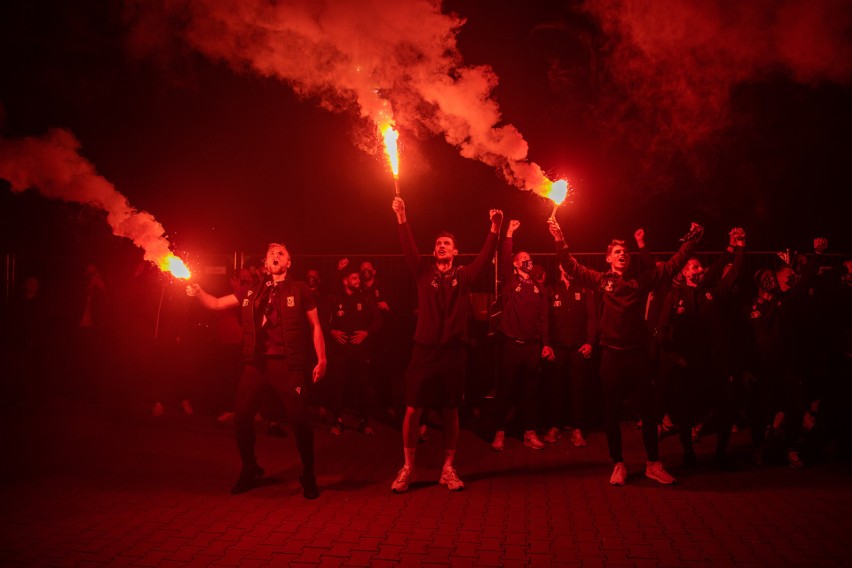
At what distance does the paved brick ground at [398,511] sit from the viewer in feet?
15.9

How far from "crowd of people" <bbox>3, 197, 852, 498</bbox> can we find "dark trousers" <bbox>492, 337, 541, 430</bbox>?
0.02 metres

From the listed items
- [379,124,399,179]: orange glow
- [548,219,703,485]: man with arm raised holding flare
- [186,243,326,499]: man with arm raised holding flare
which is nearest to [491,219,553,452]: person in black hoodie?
[548,219,703,485]: man with arm raised holding flare

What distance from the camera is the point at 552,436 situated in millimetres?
8734

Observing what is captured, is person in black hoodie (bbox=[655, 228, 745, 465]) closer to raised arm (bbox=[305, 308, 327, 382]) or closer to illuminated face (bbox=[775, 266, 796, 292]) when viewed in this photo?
illuminated face (bbox=[775, 266, 796, 292])

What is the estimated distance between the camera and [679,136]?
471 inches

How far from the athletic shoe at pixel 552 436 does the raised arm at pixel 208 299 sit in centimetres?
448

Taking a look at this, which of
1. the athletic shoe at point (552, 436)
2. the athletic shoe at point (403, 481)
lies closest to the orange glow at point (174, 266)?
the athletic shoe at point (403, 481)

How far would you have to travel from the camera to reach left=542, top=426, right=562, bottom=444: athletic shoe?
8695mm

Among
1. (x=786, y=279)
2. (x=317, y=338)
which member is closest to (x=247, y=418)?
(x=317, y=338)

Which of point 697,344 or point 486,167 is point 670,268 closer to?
point 697,344

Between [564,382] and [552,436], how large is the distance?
2.54 feet

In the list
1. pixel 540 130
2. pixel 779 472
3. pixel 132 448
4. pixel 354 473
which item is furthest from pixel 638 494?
pixel 540 130

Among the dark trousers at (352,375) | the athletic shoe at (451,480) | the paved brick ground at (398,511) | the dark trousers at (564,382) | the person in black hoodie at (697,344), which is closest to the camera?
the paved brick ground at (398,511)

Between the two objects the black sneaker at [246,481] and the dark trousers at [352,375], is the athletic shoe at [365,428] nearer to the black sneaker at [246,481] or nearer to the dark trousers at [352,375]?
the dark trousers at [352,375]
